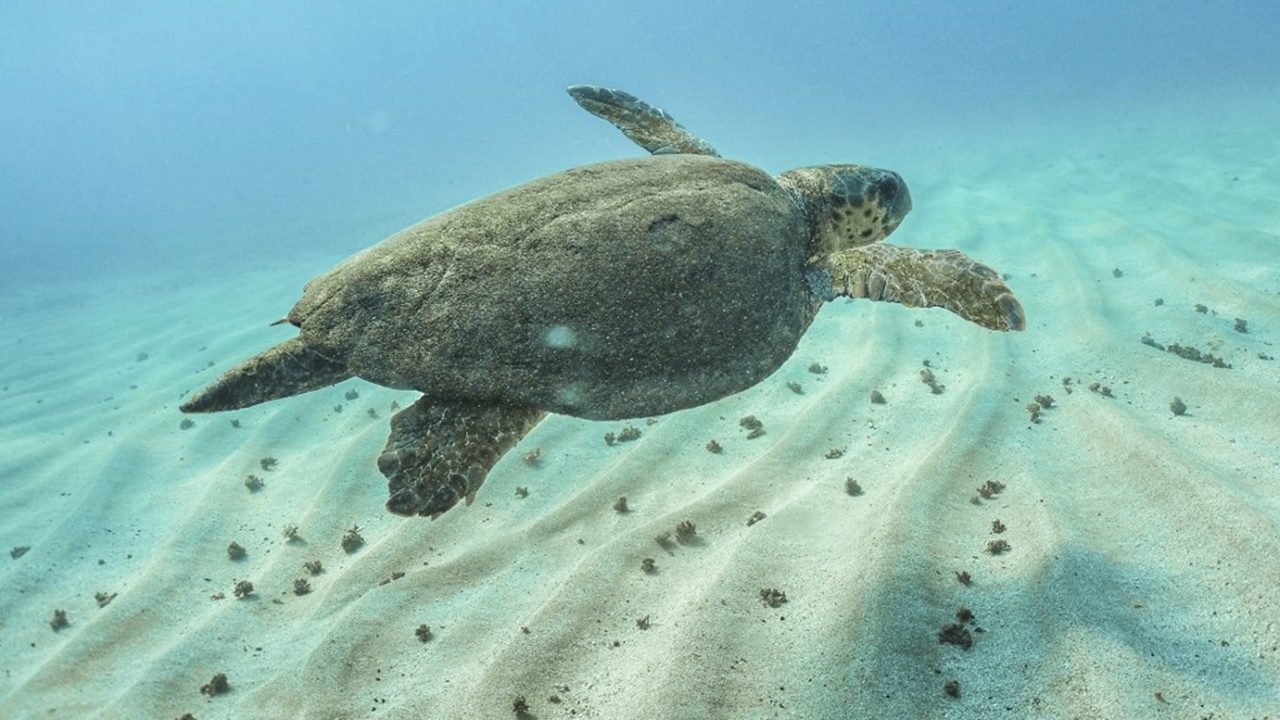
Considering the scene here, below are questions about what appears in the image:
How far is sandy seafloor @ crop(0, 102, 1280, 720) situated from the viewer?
4.91 metres

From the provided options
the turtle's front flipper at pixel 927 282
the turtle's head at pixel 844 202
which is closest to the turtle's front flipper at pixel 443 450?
the turtle's front flipper at pixel 927 282

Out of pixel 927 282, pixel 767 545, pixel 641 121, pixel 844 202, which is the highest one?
pixel 641 121

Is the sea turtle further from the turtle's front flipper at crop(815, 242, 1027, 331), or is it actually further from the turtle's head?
the turtle's head

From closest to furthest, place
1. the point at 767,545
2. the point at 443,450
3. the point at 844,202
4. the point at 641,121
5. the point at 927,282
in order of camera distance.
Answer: the point at 443,450 < the point at 927,282 < the point at 844,202 < the point at 767,545 < the point at 641,121

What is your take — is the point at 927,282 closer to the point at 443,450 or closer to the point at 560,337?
the point at 560,337

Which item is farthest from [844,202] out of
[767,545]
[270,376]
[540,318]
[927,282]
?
[270,376]

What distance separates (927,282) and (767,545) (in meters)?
2.80

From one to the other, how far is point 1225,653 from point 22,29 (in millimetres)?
244083

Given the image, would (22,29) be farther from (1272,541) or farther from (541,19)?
(1272,541)

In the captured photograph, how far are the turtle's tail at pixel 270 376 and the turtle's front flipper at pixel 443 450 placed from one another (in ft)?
1.74

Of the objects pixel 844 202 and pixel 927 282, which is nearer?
pixel 927 282

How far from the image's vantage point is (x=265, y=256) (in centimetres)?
3656

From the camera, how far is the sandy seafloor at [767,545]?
4910mm

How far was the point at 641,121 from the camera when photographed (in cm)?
677
